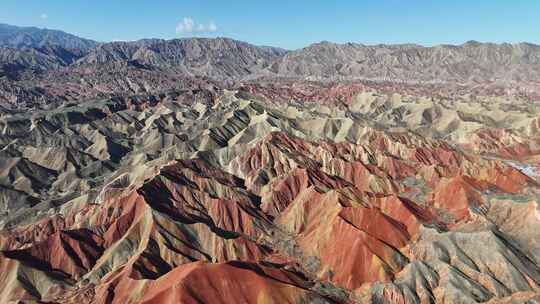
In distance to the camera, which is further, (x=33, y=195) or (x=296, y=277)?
(x=33, y=195)

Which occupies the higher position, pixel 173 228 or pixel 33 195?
pixel 173 228

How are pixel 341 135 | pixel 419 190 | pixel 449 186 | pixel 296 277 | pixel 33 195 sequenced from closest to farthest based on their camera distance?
pixel 296 277 < pixel 449 186 < pixel 419 190 < pixel 33 195 < pixel 341 135

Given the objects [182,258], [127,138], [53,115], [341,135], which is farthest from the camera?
[53,115]

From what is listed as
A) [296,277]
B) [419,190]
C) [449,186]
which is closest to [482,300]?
[296,277]

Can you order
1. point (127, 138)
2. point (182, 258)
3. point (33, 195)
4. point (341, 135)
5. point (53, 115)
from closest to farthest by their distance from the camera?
1. point (182, 258)
2. point (33, 195)
3. point (341, 135)
4. point (127, 138)
5. point (53, 115)

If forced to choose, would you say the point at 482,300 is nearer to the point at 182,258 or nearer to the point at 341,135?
the point at 182,258

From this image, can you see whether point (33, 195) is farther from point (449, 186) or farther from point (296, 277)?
point (449, 186)

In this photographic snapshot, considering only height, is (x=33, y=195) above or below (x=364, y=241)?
below

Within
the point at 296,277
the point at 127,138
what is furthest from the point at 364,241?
the point at 127,138

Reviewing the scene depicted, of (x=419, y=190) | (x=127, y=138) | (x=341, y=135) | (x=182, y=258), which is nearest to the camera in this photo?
(x=182, y=258)
